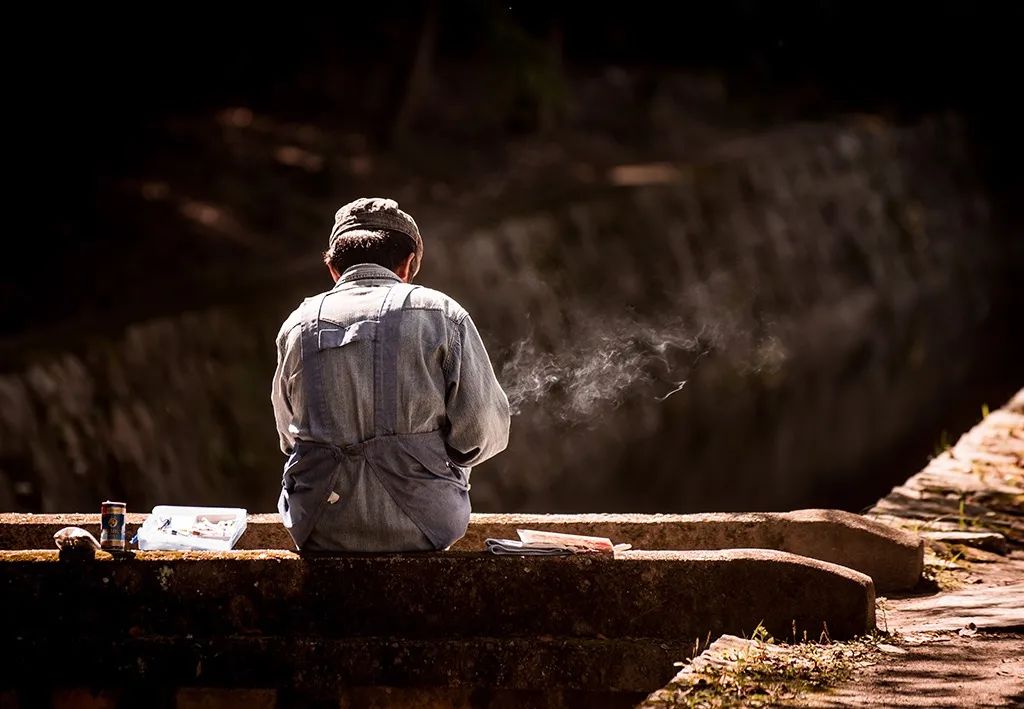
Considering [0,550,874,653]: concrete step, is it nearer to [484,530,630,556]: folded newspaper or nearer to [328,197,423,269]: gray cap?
[484,530,630,556]: folded newspaper

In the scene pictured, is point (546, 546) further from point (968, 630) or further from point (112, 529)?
point (968, 630)

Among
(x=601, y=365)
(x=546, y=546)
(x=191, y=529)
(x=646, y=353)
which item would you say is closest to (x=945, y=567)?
(x=601, y=365)

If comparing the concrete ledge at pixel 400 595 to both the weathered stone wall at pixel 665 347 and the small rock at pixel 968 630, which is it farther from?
the weathered stone wall at pixel 665 347

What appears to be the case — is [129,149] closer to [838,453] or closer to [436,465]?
[838,453]

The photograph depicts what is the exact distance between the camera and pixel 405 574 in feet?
15.4

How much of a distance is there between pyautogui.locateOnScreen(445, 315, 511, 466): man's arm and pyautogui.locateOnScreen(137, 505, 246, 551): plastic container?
1091 millimetres

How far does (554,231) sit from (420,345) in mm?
11628

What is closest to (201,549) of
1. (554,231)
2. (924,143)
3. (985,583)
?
(985,583)

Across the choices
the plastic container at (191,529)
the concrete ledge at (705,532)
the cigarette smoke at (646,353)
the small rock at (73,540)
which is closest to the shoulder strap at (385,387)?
the plastic container at (191,529)

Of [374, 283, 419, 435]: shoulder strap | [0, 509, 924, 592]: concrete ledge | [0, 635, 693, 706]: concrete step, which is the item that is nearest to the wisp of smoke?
[0, 509, 924, 592]: concrete ledge

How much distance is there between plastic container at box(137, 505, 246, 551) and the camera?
532 cm

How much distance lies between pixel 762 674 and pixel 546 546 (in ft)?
3.03

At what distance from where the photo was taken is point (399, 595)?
469cm

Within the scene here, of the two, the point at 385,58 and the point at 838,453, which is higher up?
the point at 385,58
